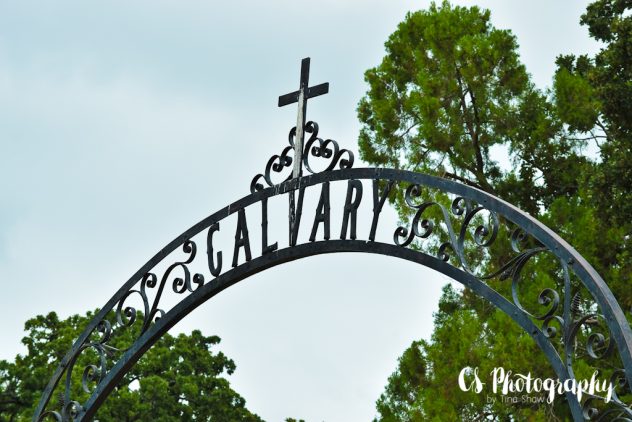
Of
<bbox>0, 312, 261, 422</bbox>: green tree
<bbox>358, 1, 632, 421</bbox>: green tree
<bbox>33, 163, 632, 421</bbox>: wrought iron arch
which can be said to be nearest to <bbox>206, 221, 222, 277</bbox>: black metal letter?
<bbox>33, 163, 632, 421</bbox>: wrought iron arch

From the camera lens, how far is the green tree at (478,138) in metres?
11.4

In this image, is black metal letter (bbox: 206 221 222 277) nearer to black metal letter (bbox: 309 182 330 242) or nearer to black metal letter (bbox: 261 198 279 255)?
black metal letter (bbox: 261 198 279 255)

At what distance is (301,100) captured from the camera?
5461 mm

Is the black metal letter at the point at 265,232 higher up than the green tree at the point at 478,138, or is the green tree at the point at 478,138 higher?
the green tree at the point at 478,138

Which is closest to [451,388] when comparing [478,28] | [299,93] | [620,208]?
[620,208]

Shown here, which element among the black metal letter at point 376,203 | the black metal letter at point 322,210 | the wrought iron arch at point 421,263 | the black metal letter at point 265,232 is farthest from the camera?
the black metal letter at point 265,232

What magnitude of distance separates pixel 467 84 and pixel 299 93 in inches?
302

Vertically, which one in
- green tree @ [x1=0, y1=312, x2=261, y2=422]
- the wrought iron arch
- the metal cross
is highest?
green tree @ [x1=0, y1=312, x2=261, y2=422]

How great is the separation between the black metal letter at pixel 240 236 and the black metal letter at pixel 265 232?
0.11 m

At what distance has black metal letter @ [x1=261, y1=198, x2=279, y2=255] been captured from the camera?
204 inches

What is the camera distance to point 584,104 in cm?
1262

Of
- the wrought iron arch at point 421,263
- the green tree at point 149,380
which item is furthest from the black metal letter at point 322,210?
the green tree at point 149,380

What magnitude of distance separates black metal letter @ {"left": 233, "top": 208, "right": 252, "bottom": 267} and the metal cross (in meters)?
0.35

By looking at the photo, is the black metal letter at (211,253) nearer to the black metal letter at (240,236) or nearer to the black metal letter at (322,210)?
the black metal letter at (240,236)
